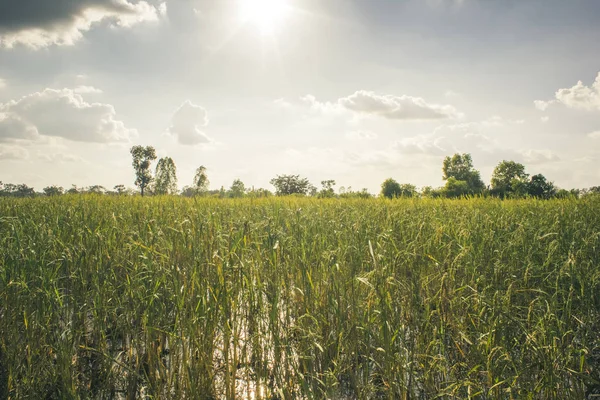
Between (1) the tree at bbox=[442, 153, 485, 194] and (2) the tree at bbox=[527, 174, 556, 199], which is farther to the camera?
(1) the tree at bbox=[442, 153, 485, 194]

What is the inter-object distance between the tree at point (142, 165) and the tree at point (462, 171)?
45.7 m

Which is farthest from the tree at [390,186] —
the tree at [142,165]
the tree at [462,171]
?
the tree at [142,165]

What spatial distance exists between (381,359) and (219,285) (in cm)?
130

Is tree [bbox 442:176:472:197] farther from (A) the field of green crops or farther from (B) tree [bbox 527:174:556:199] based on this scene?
(A) the field of green crops

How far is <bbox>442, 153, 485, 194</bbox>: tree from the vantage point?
46391mm

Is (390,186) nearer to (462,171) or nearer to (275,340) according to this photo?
(462,171)

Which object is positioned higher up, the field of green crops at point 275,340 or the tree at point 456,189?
the tree at point 456,189

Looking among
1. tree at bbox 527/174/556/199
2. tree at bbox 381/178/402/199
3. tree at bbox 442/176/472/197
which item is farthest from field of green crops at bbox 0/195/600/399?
tree at bbox 381/178/402/199

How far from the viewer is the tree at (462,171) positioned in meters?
46.4

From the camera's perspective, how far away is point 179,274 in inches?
108

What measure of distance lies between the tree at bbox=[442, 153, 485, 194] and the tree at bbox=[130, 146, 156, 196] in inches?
1797

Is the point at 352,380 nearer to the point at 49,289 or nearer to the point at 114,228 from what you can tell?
the point at 49,289

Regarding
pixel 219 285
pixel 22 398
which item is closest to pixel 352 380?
pixel 219 285

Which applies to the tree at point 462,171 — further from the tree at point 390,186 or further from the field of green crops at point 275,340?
the field of green crops at point 275,340
